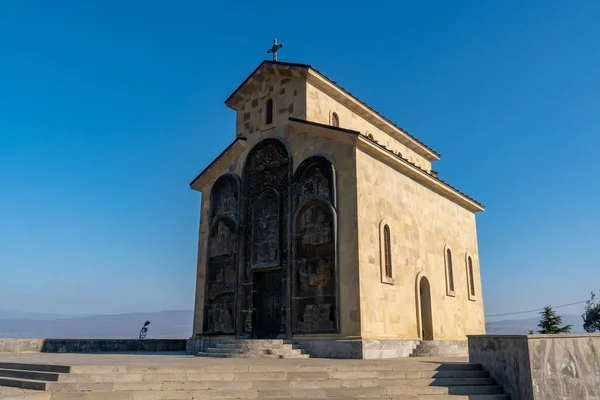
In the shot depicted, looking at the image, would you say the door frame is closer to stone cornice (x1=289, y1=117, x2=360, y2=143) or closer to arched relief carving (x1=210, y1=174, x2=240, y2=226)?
stone cornice (x1=289, y1=117, x2=360, y2=143)

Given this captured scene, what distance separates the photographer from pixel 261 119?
68.6 feet

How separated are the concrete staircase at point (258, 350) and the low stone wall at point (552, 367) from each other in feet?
22.7

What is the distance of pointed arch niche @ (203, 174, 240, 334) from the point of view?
19828mm

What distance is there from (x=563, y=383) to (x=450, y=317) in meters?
11.3

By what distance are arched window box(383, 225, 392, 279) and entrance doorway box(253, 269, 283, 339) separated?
13.1 feet

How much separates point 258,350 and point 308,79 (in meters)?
10.7

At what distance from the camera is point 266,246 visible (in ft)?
62.2

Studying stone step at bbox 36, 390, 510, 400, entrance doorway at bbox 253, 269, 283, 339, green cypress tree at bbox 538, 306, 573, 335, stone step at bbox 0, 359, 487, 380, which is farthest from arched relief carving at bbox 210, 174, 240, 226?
green cypress tree at bbox 538, 306, 573, 335

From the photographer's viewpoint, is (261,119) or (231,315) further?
(261,119)

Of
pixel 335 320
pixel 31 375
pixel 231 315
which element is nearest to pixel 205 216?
pixel 231 315

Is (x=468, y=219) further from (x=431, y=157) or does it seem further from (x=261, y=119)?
(x=261, y=119)

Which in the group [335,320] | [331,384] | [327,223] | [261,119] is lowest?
[331,384]

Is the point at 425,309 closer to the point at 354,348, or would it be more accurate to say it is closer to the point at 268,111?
the point at 354,348

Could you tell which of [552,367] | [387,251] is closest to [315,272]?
[387,251]
